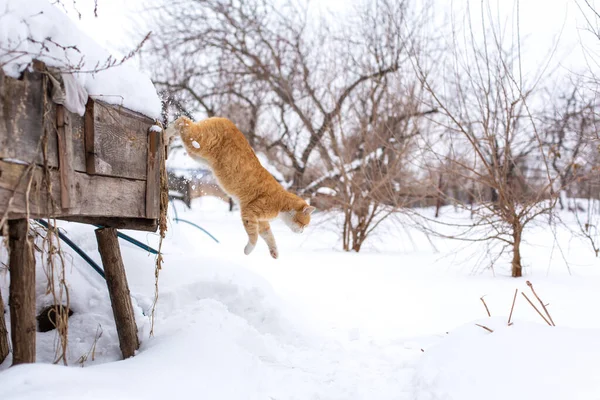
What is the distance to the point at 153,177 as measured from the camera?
2223 millimetres

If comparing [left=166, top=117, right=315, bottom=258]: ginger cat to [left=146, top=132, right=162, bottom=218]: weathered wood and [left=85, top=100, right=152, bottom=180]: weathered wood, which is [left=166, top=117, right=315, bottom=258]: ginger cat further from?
[left=85, top=100, right=152, bottom=180]: weathered wood

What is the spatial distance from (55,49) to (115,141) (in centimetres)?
47

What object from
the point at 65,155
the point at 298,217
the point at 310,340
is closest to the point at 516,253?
the point at 298,217

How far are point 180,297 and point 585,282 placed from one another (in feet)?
13.2

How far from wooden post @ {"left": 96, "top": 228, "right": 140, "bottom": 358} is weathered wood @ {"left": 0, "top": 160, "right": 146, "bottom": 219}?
257 mm

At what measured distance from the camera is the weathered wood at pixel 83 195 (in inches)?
55.1

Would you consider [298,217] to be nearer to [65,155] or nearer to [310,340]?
[310,340]

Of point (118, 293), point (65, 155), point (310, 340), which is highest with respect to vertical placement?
point (65, 155)

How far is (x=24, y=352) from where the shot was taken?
160cm

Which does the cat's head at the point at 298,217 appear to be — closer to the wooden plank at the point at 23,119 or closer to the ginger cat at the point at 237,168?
the ginger cat at the point at 237,168

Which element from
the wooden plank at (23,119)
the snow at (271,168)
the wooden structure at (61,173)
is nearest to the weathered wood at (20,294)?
the wooden structure at (61,173)

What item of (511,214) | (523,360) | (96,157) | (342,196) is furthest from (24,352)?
(342,196)

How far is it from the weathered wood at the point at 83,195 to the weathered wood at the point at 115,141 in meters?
0.05

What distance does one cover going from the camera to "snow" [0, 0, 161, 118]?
1.39 metres
